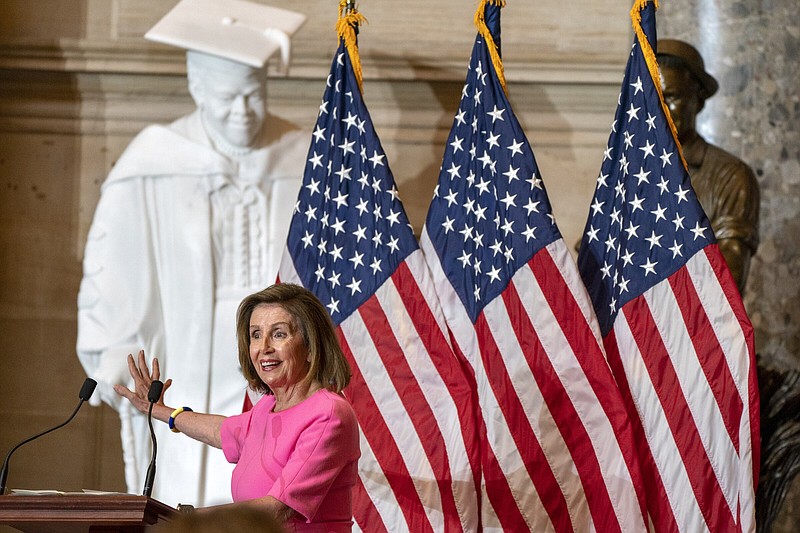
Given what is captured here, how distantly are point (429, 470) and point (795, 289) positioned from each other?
1.96m

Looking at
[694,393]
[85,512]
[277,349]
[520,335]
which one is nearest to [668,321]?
[694,393]

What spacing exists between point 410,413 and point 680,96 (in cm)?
163

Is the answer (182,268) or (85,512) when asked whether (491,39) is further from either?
(85,512)

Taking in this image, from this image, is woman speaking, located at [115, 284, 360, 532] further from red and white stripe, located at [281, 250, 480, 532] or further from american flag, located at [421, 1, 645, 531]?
american flag, located at [421, 1, 645, 531]

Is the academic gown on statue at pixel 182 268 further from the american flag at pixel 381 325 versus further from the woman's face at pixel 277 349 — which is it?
the woman's face at pixel 277 349

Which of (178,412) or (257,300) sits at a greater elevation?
(257,300)

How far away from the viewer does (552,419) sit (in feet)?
13.7

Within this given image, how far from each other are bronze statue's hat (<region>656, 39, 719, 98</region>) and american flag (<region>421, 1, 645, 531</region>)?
26.4 inches

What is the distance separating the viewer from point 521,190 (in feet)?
14.6

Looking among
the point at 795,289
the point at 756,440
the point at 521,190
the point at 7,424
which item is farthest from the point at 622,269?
the point at 7,424

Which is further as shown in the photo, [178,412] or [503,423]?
[503,423]

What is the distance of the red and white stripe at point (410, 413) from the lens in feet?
13.6

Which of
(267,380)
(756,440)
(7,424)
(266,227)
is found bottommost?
(7,424)

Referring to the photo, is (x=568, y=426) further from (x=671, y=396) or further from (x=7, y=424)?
(x=7, y=424)
